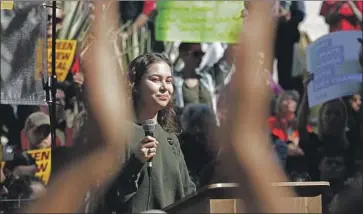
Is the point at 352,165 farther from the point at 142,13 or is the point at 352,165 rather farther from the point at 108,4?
the point at 108,4

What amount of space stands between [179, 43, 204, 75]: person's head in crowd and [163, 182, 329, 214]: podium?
540cm

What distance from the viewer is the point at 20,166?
838 cm

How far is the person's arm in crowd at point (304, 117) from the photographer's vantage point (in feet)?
30.3

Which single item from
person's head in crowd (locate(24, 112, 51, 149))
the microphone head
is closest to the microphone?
the microphone head

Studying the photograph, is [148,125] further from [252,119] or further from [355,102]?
[355,102]

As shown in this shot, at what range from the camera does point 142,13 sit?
9.77 meters

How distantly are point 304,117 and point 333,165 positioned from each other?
0.77 meters

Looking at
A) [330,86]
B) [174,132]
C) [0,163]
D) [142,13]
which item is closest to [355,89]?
[330,86]

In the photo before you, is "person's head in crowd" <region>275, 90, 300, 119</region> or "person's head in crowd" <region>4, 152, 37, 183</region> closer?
"person's head in crowd" <region>4, 152, 37, 183</region>

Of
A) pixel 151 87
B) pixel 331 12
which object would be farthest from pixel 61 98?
pixel 151 87

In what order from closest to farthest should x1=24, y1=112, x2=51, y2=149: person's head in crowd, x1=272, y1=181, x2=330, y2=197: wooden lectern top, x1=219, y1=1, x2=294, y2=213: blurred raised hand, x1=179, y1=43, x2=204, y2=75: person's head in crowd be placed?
x1=219, y1=1, x2=294, y2=213: blurred raised hand → x1=272, y1=181, x2=330, y2=197: wooden lectern top → x1=24, y1=112, x2=51, y2=149: person's head in crowd → x1=179, y1=43, x2=204, y2=75: person's head in crowd

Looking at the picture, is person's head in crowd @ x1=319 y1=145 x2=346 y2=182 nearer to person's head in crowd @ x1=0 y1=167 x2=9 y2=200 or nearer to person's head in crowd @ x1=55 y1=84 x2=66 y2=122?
person's head in crowd @ x1=55 y1=84 x2=66 y2=122

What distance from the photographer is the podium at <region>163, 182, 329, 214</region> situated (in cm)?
362

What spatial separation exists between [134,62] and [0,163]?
10.2 feet
